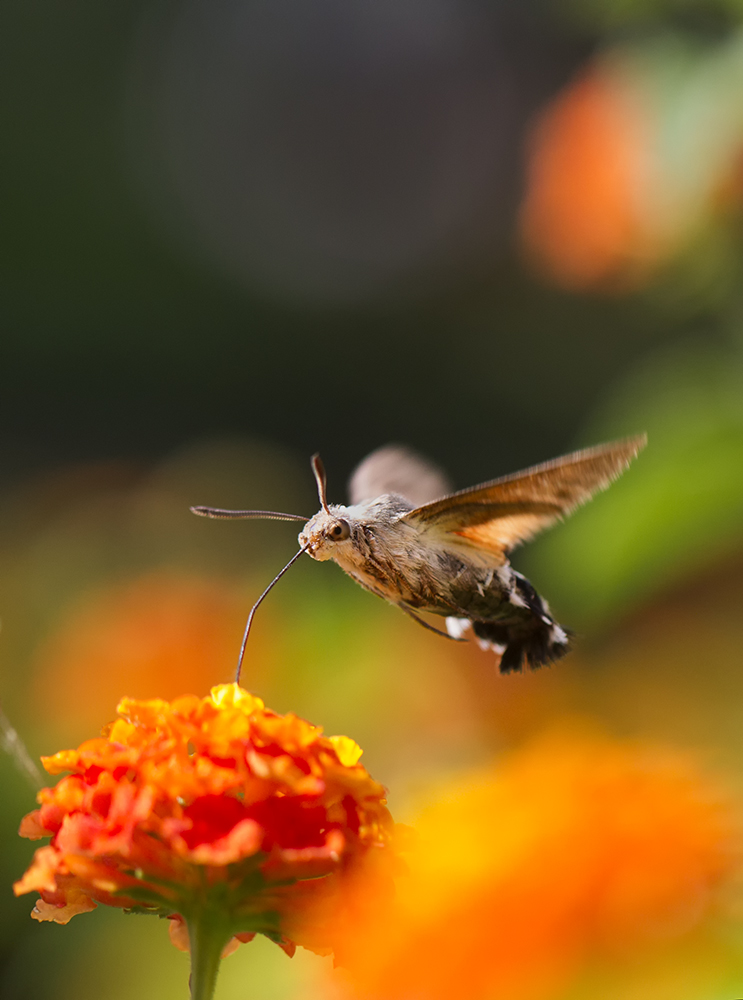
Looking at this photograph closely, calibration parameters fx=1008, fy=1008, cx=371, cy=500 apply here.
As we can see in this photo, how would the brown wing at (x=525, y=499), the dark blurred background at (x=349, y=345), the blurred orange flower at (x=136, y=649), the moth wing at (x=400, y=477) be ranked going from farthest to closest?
the blurred orange flower at (x=136, y=649)
the dark blurred background at (x=349, y=345)
the moth wing at (x=400, y=477)
the brown wing at (x=525, y=499)

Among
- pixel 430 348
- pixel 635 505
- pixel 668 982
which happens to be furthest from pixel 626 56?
pixel 430 348

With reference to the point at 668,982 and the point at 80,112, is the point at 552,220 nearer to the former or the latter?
the point at 668,982

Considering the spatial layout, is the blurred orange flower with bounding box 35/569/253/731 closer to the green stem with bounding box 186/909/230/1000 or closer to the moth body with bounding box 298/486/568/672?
the moth body with bounding box 298/486/568/672

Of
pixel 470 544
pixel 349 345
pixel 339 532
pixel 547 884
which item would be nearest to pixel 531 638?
pixel 470 544

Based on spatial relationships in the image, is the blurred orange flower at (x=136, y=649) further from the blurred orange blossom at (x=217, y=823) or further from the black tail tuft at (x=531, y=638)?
the blurred orange blossom at (x=217, y=823)

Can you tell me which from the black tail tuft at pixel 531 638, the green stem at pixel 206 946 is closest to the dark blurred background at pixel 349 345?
the black tail tuft at pixel 531 638

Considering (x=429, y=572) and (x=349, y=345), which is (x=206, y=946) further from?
(x=349, y=345)
